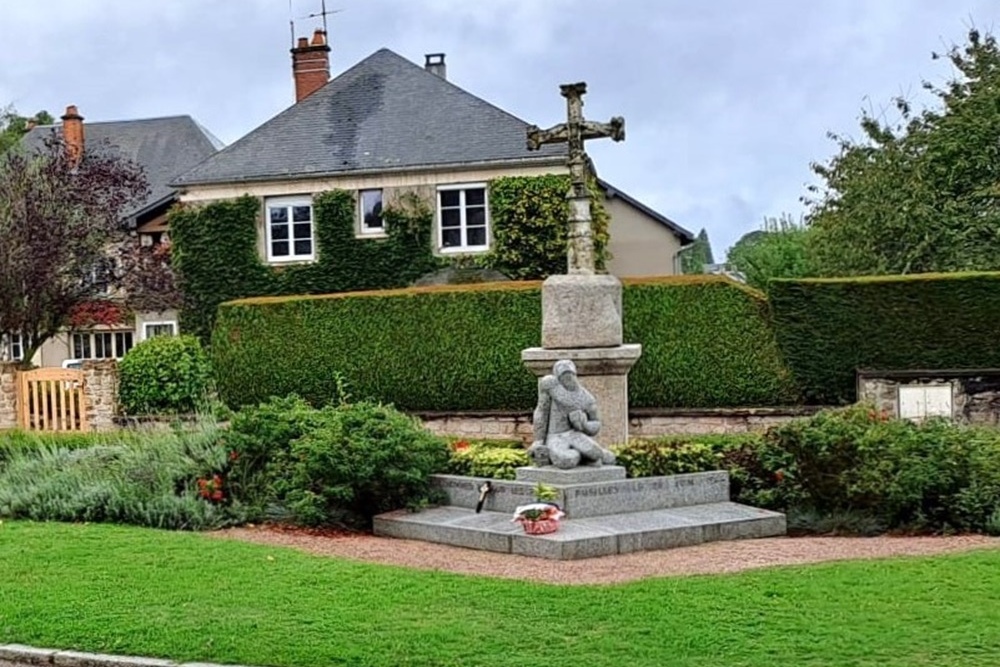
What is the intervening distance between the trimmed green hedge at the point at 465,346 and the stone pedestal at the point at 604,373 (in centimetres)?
800

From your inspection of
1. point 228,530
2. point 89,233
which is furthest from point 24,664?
point 89,233

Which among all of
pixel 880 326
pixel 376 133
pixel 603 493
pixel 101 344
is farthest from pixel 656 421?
pixel 101 344

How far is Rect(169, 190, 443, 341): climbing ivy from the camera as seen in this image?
32719 mm

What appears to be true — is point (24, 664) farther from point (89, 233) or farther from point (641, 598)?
point (89, 233)

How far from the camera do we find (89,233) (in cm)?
2775

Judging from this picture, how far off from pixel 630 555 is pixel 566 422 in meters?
2.02

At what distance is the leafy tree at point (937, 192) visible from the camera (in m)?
29.1

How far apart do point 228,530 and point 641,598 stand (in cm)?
560

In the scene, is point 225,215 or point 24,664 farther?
point 225,215

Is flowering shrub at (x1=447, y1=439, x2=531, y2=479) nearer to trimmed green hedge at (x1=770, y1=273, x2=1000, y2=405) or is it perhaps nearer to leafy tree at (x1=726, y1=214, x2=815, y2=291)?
trimmed green hedge at (x1=770, y1=273, x2=1000, y2=405)

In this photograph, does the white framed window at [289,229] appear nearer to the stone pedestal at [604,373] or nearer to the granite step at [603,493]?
the stone pedestal at [604,373]

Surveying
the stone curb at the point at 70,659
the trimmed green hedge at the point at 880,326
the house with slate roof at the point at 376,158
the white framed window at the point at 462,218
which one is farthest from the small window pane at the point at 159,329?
the stone curb at the point at 70,659

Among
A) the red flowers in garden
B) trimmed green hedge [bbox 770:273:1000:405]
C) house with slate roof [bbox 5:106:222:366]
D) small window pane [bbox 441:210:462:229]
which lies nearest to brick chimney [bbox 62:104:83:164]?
house with slate roof [bbox 5:106:222:366]

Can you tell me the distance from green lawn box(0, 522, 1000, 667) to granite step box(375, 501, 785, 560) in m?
1.43
